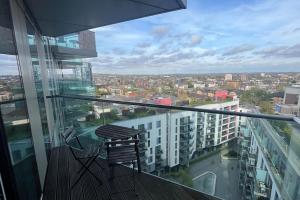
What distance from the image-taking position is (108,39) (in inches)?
400

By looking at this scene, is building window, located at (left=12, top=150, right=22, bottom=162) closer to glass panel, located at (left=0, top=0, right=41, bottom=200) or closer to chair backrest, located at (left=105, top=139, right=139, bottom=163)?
glass panel, located at (left=0, top=0, right=41, bottom=200)

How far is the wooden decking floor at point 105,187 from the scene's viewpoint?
2.51 metres

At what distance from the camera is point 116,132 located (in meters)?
2.93

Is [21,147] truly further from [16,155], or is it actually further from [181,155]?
[181,155]

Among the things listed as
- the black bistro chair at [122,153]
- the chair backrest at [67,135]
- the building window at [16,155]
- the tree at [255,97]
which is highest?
the tree at [255,97]

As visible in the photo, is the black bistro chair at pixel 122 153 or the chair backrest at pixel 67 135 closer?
the black bistro chair at pixel 122 153

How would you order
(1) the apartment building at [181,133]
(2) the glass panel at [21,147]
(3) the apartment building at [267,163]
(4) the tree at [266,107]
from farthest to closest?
1. (1) the apartment building at [181,133]
2. (4) the tree at [266,107]
3. (3) the apartment building at [267,163]
4. (2) the glass panel at [21,147]

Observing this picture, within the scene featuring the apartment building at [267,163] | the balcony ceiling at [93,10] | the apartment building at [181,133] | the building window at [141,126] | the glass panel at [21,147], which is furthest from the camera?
the building window at [141,126]

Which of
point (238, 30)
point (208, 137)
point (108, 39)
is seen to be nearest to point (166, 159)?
point (208, 137)

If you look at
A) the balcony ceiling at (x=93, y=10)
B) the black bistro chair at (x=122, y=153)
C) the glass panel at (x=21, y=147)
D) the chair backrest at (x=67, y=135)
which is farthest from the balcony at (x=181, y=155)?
the balcony ceiling at (x=93, y=10)

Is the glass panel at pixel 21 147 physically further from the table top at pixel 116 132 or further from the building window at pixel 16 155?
the table top at pixel 116 132

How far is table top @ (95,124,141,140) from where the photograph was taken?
108 inches

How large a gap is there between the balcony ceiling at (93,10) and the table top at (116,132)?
209 cm

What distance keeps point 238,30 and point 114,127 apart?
10.2 m
